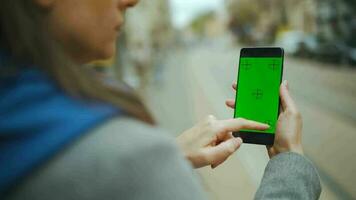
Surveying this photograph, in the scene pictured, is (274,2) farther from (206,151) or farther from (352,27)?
(206,151)

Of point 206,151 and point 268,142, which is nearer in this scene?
point 206,151

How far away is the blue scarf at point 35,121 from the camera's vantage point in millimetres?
722

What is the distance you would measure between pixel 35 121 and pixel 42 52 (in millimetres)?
122

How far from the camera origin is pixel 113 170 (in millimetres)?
729

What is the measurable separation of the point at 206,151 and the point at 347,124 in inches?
313

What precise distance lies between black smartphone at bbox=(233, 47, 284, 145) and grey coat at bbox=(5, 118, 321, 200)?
2.44 feet

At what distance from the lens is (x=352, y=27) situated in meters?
27.4

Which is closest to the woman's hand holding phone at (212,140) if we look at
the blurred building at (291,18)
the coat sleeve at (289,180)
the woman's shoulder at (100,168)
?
the coat sleeve at (289,180)

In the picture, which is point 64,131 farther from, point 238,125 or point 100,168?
point 238,125

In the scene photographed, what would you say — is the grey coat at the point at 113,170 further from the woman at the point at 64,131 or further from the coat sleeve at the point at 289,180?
the coat sleeve at the point at 289,180

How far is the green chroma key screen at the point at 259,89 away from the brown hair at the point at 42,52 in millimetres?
731

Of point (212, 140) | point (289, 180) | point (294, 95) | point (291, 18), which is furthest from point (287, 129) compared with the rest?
point (291, 18)

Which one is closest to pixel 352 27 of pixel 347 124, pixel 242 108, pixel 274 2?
pixel 347 124

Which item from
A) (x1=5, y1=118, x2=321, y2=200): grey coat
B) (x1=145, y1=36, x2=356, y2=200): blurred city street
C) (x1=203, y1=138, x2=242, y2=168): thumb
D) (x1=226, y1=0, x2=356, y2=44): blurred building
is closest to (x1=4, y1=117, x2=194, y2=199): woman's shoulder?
(x1=5, y1=118, x2=321, y2=200): grey coat
